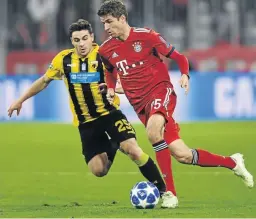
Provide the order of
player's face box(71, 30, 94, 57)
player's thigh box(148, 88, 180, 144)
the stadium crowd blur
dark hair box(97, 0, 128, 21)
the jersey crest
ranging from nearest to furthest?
player's thigh box(148, 88, 180, 144), dark hair box(97, 0, 128, 21), the jersey crest, player's face box(71, 30, 94, 57), the stadium crowd blur

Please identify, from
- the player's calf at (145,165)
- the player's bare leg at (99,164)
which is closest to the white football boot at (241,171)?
the player's calf at (145,165)

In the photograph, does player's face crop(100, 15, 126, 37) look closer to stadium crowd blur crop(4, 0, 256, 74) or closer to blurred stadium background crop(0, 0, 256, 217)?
blurred stadium background crop(0, 0, 256, 217)

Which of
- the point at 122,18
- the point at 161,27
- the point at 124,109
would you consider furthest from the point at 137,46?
the point at 161,27

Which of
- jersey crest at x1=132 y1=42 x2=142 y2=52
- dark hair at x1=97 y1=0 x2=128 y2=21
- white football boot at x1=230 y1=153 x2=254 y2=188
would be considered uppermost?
dark hair at x1=97 y1=0 x2=128 y2=21

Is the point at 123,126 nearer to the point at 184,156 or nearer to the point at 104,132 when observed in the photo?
the point at 104,132

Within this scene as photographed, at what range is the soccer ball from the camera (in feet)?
28.6

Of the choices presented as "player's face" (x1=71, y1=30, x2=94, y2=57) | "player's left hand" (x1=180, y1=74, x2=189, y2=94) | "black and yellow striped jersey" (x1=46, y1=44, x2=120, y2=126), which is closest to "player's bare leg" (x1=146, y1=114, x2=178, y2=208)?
"player's left hand" (x1=180, y1=74, x2=189, y2=94)

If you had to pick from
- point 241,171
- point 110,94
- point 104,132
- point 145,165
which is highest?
point 110,94

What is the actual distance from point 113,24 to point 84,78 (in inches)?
37.7

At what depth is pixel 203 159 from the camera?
9.18 meters

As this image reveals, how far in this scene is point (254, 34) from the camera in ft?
80.5

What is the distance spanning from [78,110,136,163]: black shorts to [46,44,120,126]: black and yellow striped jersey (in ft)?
0.25

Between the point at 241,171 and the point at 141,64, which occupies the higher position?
the point at 141,64

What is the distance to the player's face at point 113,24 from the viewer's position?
9.16 metres
